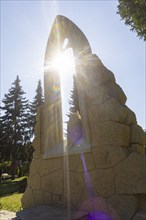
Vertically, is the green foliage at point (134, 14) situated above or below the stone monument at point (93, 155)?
above

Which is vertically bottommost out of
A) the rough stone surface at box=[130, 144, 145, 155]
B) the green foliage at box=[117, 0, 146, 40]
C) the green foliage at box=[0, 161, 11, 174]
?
the green foliage at box=[0, 161, 11, 174]

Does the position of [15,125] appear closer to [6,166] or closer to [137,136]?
[6,166]

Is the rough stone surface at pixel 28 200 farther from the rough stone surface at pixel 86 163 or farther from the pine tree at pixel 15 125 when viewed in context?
the pine tree at pixel 15 125

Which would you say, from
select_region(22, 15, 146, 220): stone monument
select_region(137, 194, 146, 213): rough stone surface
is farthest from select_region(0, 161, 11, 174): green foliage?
select_region(137, 194, 146, 213): rough stone surface

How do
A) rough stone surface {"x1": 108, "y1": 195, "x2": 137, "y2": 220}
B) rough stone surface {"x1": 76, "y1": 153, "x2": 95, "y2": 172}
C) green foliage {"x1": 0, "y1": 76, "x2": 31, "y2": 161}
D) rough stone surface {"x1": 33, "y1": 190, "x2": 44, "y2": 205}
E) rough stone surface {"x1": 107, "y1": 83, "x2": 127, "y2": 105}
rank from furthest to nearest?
green foliage {"x1": 0, "y1": 76, "x2": 31, "y2": 161}, rough stone surface {"x1": 33, "y1": 190, "x2": 44, "y2": 205}, rough stone surface {"x1": 107, "y1": 83, "x2": 127, "y2": 105}, rough stone surface {"x1": 76, "y1": 153, "x2": 95, "y2": 172}, rough stone surface {"x1": 108, "y1": 195, "x2": 137, "y2": 220}

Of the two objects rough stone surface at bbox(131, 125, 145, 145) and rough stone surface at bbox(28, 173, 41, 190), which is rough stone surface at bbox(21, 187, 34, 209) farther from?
rough stone surface at bbox(131, 125, 145, 145)

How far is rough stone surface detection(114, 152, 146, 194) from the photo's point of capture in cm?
321

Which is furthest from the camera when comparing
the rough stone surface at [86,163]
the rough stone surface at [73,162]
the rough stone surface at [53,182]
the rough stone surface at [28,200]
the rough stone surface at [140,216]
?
the rough stone surface at [28,200]

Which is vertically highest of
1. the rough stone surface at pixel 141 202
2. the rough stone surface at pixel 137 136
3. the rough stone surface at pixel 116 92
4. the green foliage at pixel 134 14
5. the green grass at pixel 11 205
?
the green foliage at pixel 134 14

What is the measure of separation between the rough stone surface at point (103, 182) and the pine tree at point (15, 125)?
2269 centimetres

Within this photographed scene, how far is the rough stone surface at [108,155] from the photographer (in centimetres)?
349

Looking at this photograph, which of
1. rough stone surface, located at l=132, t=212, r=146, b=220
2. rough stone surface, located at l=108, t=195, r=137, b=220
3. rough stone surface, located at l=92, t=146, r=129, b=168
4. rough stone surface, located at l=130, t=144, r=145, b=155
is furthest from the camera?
rough stone surface, located at l=130, t=144, r=145, b=155

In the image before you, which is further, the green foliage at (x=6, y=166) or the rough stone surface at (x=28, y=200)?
the green foliage at (x=6, y=166)

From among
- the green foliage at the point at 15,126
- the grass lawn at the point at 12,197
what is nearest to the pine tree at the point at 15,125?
the green foliage at the point at 15,126
